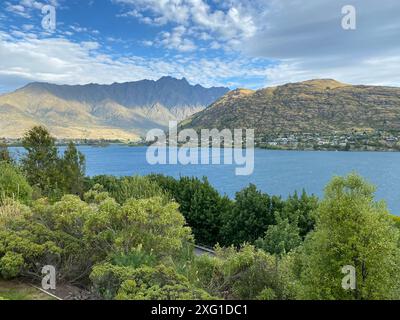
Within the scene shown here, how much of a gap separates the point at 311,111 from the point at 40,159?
473 feet

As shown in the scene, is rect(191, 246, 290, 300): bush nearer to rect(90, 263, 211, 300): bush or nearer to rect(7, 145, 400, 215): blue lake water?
rect(90, 263, 211, 300): bush

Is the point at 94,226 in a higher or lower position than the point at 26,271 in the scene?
higher

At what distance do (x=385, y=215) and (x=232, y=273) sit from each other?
355cm

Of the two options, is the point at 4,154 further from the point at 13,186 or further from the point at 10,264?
the point at 10,264

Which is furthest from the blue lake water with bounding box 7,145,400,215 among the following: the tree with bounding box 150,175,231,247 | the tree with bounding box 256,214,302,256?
the tree with bounding box 256,214,302,256

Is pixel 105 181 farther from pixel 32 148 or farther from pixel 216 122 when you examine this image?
pixel 216 122

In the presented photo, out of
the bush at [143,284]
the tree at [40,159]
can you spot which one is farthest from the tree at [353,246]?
the tree at [40,159]

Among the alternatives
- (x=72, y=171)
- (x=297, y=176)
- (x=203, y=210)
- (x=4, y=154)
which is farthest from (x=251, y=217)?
(x=297, y=176)

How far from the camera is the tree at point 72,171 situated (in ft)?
83.7

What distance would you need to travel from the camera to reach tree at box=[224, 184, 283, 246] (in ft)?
61.0

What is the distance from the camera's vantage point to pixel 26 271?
8.51m
